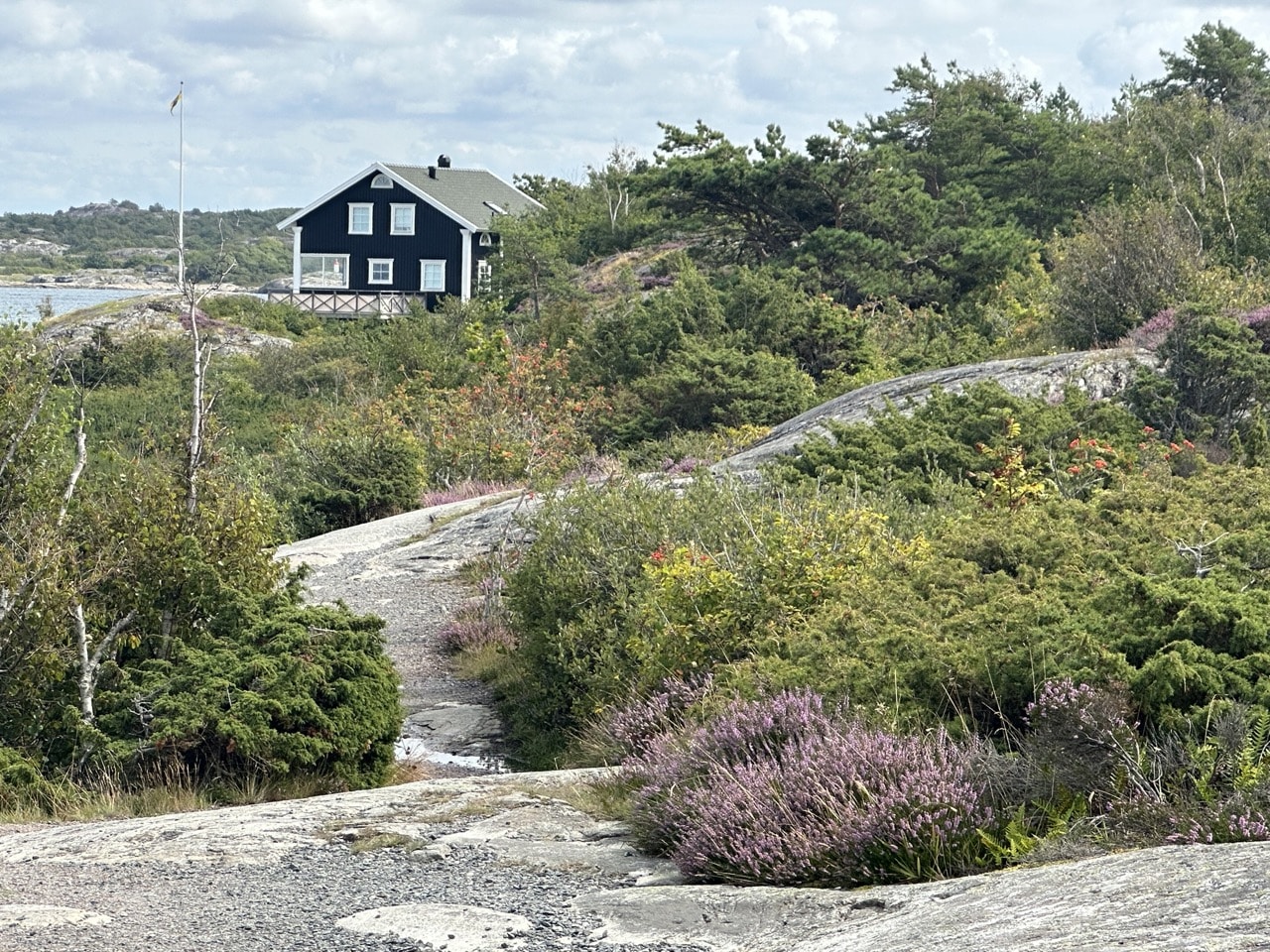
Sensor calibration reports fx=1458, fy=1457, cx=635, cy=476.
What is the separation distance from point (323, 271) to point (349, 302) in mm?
6141

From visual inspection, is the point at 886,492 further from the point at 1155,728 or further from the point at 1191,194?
the point at 1191,194

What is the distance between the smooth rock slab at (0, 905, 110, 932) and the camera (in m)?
5.45

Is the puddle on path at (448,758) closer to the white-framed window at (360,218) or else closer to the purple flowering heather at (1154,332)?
the purple flowering heather at (1154,332)

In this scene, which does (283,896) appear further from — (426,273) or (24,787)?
(426,273)

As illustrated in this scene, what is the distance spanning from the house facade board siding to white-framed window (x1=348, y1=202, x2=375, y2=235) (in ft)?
0.37

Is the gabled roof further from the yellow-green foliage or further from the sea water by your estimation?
the yellow-green foliage

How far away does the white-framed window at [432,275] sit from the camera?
190 feet

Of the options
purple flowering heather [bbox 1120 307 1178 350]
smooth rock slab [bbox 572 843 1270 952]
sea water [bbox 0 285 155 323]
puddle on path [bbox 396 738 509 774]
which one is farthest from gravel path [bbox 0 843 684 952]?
purple flowering heather [bbox 1120 307 1178 350]

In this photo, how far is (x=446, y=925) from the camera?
531 centimetres

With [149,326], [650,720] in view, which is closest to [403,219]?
[149,326]

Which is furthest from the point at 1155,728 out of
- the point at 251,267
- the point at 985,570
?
the point at 251,267

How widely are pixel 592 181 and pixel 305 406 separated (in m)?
29.8

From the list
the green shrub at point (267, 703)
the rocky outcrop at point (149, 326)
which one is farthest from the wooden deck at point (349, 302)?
the green shrub at point (267, 703)

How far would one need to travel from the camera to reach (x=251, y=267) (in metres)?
101
